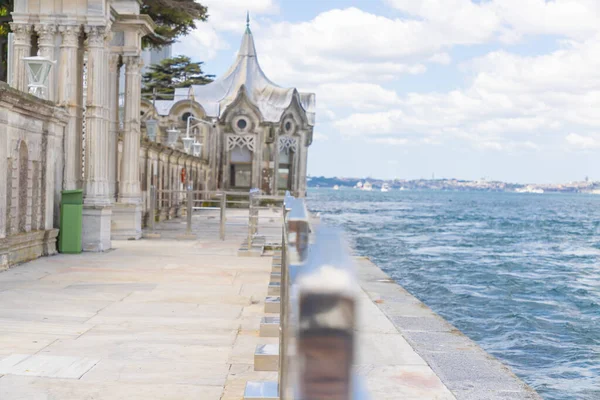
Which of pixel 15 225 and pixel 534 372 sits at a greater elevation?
pixel 15 225

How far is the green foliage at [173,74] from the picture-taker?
68.4 metres

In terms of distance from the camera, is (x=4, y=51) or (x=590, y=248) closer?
(x=4, y=51)

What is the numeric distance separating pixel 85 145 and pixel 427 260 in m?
12.0

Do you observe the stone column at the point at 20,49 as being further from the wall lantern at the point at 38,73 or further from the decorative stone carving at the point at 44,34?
the wall lantern at the point at 38,73

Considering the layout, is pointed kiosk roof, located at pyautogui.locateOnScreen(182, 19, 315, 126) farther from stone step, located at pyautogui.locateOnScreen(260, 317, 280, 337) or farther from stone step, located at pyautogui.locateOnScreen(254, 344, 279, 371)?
stone step, located at pyautogui.locateOnScreen(254, 344, 279, 371)

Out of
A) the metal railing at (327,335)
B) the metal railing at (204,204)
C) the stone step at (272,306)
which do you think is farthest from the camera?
the metal railing at (204,204)

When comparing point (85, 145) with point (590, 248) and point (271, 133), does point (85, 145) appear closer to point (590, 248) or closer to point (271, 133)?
point (590, 248)

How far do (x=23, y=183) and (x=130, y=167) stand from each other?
694cm

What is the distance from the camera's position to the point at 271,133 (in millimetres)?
57406

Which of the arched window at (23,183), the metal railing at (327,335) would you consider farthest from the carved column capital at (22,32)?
the metal railing at (327,335)

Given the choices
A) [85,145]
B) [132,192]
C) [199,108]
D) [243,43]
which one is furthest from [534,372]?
[243,43]

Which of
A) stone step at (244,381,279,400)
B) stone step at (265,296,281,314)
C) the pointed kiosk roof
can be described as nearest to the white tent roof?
the pointed kiosk roof

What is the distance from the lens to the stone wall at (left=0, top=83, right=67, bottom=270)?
11688 millimetres

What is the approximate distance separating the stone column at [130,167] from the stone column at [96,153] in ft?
11.4
